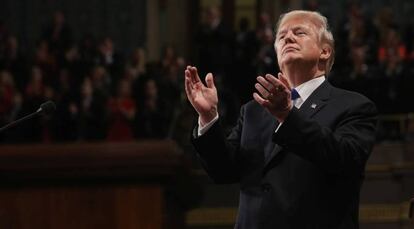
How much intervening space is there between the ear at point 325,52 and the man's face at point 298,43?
17mm

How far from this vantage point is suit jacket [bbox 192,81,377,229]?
8.97 feet

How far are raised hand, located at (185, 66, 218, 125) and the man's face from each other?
227 millimetres

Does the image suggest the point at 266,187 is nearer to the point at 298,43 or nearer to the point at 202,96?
the point at 202,96

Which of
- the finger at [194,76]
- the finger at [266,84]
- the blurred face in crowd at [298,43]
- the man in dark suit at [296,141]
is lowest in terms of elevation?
the man in dark suit at [296,141]

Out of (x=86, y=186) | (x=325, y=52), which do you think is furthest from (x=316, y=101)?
(x=86, y=186)

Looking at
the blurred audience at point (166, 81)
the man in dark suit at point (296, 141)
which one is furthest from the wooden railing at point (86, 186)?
the blurred audience at point (166, 81)

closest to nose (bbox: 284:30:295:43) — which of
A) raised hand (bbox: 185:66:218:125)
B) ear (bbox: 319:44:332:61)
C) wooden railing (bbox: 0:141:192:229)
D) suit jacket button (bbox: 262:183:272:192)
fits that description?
ear (bbox: 319:44:332:61)

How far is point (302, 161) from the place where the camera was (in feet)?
9.43

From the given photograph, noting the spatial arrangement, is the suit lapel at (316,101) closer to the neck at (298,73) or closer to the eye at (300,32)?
the neck at (298,73)

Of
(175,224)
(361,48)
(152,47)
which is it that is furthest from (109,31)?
(175,224)

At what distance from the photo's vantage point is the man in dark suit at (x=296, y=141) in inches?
107

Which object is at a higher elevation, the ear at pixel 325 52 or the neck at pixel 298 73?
the ear at pixel 325 52

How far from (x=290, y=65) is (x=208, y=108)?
28cm

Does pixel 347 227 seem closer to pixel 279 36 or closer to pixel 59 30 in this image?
pixel 279 36
